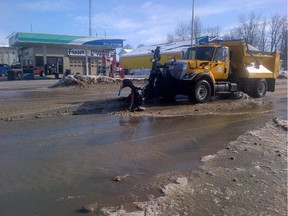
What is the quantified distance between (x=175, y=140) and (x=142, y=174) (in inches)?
93.6

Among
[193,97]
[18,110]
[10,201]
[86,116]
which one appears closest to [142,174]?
[10,201]

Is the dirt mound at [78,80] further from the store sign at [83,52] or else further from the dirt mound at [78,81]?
the store sign at [83,52]

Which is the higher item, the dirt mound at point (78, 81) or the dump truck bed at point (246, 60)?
the dump truck bed at point (246, 60)

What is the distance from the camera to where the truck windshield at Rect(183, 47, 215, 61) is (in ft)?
47.6

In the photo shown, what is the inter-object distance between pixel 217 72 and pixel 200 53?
1163mm

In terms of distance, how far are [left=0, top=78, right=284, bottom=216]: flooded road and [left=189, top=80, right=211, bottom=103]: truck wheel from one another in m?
2.98

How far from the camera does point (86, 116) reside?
413 inches

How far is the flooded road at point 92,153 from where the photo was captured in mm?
4512

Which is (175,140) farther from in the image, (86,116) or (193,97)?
(193,97)

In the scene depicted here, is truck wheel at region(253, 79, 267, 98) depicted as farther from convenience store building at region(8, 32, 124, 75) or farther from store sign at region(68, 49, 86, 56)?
store sign at region(68, 49, 86, 56)

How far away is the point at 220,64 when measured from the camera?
14.8 metres

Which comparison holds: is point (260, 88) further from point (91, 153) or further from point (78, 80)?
point (91, 153)

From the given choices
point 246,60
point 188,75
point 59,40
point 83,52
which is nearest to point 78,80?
point 188,75

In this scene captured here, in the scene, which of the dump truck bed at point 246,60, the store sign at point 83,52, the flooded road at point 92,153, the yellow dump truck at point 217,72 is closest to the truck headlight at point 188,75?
the yellow dump truck at point 217,72
